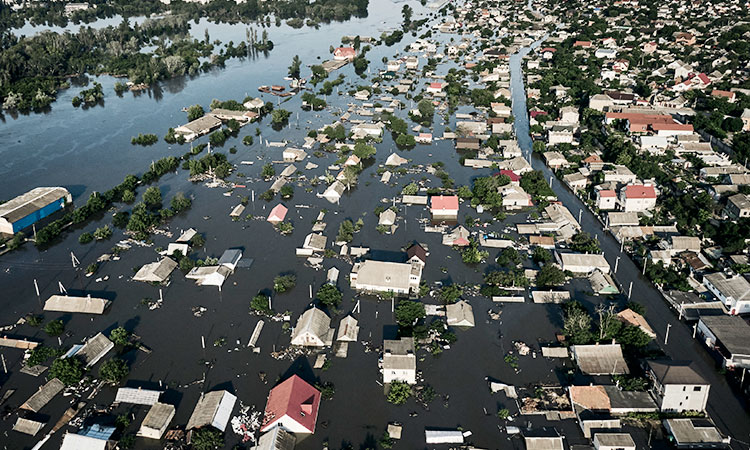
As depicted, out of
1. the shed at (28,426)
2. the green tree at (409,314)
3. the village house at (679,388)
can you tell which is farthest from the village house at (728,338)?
the shed at (28,426)

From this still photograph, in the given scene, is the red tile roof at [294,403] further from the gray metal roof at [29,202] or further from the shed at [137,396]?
the gray metal roof at [29,202]

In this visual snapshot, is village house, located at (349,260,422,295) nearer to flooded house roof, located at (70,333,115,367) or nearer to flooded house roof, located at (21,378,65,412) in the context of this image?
flooded house roof, located at (70,333,115,367)

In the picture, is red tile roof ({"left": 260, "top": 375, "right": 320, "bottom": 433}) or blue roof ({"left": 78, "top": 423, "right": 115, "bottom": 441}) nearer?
blue roof ({"left": 78, "top": 423, "right": 115, "bottom": 441})

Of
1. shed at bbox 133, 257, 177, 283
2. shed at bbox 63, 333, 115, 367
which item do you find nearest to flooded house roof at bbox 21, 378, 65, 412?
shed at bbox 63, 333, 115, 367

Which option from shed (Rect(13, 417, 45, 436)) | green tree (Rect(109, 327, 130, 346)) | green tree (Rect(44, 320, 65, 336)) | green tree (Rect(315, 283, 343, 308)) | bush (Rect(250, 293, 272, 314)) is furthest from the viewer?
green tree (Rect(315, 283, 343, 308))

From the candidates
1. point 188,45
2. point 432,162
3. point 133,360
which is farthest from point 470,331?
point 188,45

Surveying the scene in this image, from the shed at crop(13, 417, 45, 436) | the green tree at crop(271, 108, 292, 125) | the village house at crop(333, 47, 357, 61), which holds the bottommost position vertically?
the shed at crop(13, 417, 45, 436)

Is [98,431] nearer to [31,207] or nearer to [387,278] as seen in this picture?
[387,278]
